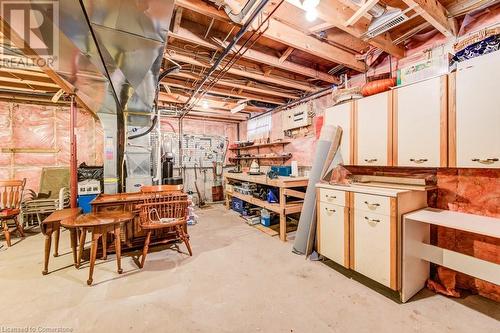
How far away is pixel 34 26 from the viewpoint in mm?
1413

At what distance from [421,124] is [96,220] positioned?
338cm

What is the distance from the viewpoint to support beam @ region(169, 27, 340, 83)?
2.19m

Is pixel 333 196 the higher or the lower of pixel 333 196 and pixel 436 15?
the lower

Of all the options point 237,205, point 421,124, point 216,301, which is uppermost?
point 421,124

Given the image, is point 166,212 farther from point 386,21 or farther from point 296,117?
point 386,21

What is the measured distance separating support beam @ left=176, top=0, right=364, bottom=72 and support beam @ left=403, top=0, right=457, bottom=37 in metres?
0.89

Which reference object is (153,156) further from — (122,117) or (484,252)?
(484,252)

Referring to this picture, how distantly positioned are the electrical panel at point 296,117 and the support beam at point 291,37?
4.43 feet

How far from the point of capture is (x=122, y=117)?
4.29 m

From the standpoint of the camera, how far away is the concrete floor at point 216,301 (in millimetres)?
1571

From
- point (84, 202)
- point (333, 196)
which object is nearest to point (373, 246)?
point (333, 196)

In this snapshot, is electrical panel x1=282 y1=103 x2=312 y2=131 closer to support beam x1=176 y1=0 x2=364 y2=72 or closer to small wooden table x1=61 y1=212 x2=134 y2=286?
support beam x1=176 y1=0 x2=364 y2=72

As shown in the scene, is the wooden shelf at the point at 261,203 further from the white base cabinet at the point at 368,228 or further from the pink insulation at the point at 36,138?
the pink insulation at the point at 36,138

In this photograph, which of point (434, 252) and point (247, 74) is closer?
point (434, 252)
